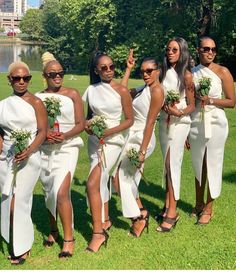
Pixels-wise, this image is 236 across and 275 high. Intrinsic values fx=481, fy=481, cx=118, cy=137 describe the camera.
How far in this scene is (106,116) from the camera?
5.92 meters

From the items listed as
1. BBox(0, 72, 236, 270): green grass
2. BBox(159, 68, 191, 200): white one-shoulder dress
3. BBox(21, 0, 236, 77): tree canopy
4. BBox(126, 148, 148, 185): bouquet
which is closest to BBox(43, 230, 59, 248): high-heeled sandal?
BBox(0, 72, 236, 270): green grass

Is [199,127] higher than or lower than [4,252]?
higher

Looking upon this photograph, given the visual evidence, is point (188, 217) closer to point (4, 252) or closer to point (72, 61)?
point (4, 252)

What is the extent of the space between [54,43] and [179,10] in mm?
27033

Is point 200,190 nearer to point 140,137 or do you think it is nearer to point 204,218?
point 204,218

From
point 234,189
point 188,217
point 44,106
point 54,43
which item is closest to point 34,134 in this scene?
point 44,106

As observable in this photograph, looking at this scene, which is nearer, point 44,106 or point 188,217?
point 44,106

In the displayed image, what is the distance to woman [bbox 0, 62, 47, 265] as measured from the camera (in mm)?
5254

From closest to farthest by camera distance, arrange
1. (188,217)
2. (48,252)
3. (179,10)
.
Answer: (48,252), (188,217), (179,10)

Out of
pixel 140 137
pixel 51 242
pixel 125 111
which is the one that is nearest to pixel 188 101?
pixel 140 137

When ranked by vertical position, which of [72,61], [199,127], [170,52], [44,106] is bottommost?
[72,61]

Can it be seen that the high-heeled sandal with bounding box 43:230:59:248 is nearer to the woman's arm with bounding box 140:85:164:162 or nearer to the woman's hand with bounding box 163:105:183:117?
the woman's arm with bounding box 140:85:164:162

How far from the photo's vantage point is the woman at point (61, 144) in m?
5.58

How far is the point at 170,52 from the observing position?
642 cm
